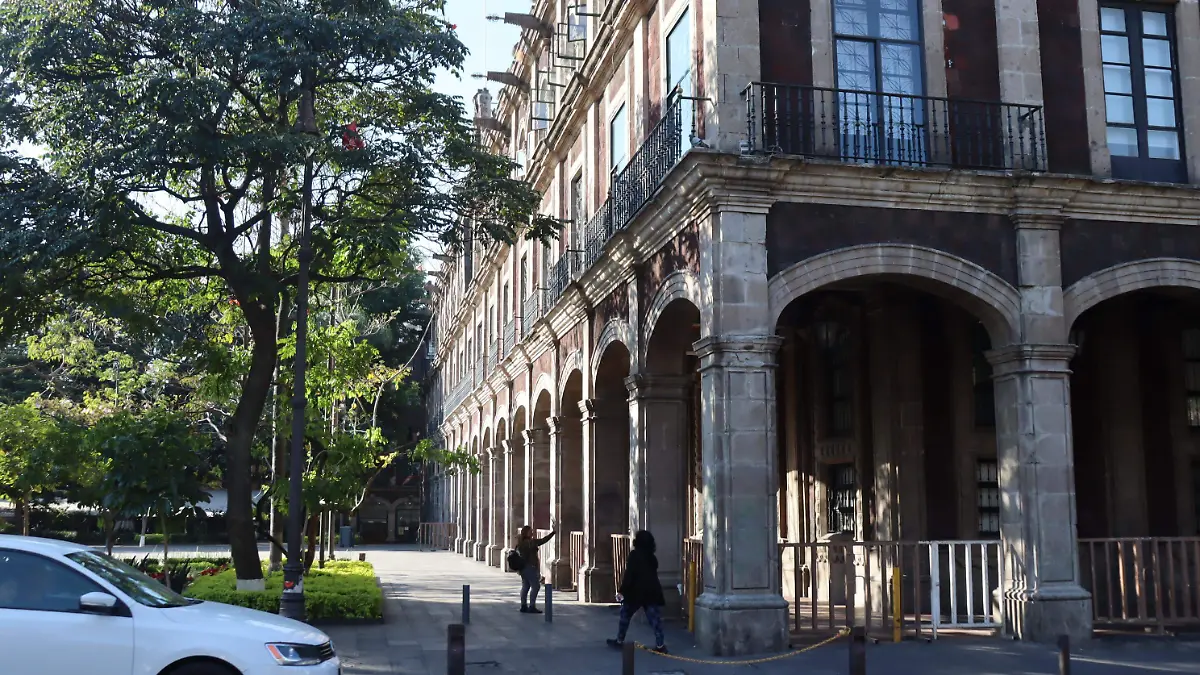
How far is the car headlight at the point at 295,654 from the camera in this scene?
810cm

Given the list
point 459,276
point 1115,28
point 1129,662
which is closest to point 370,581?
point 1129,662

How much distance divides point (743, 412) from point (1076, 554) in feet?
15.2

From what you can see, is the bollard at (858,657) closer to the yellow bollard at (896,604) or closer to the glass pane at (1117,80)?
the yellow bollard at (896,604)

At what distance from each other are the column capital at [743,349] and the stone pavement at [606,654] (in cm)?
347

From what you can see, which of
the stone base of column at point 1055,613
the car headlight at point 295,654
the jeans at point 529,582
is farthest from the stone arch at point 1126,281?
the car headlight at point 295,654

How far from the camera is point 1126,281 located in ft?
47.2

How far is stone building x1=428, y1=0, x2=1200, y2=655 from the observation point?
13359mm

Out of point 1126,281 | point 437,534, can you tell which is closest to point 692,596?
point 1126,281

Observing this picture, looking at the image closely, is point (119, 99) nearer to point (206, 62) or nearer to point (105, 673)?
point (206, 62)

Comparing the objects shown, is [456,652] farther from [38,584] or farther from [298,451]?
[298,451]

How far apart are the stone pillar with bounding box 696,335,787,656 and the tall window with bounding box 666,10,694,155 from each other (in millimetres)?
3395

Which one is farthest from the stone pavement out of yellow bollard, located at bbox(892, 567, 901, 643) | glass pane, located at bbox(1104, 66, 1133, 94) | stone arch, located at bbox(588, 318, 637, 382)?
glass pane, located at bbox(1104, 66, 1133, 94)

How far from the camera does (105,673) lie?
780cm

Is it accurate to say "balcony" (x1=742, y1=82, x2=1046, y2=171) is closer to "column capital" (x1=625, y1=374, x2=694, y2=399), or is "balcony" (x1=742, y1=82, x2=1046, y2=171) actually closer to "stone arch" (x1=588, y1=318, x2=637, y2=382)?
"column capital" (x1=625, y1=374, x2=694, y2=399)
